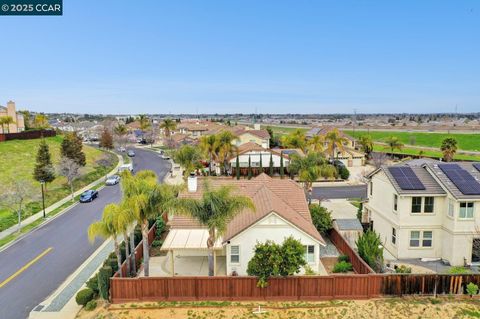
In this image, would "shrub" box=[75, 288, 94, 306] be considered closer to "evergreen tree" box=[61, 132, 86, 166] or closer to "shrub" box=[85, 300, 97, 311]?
"shrub" box=[85, 300, 97, 311]

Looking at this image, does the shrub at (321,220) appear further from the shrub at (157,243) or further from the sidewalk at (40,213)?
the sidewalk at (40,213)

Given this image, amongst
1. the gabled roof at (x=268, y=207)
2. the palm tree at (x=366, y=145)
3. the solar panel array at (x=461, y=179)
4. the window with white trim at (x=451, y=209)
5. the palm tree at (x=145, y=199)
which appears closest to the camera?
the palm tree at (x=145, y=199)

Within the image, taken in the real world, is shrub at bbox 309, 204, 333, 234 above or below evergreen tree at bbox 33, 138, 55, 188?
below

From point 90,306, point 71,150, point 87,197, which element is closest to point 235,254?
point 90,306

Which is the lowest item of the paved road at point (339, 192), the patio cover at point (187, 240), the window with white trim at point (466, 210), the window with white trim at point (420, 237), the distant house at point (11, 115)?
the paved road at point (339, 192)

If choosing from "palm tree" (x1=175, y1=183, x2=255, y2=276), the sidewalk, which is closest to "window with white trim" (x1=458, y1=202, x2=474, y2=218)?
"palm tree" (x1=175, y1=183, x2=255, y2=276)

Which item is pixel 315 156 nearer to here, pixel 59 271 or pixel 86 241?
pixel 86 241

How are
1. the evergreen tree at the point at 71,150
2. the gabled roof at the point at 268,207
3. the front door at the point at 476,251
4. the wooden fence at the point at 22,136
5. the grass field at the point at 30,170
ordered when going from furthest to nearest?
the wooden fence at the point at 22,136 → the evergreen tree at the point at 71,150 → the grass field at the point at 30,170 → the front door at the point at 476,251 → the gabled roof at the point at 268,207

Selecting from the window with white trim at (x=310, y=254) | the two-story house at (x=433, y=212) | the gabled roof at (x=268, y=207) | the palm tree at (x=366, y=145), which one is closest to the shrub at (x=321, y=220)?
the gabled roof at (x=268, y=207)
